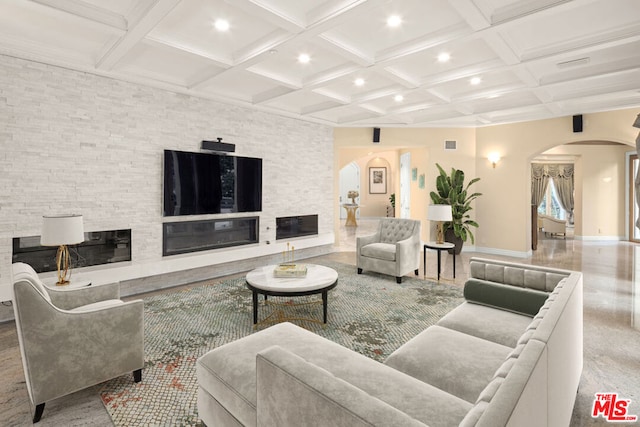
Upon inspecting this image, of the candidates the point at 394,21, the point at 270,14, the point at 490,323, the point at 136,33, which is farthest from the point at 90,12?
the point at 490,323

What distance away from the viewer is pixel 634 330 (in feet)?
10.5

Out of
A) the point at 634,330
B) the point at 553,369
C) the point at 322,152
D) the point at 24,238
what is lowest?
the point at 634,330

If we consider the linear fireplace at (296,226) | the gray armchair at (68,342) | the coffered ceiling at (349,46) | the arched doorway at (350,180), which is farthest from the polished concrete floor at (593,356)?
the arched doorway at (350,180)

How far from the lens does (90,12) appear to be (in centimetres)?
283

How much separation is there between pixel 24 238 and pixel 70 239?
3.63 ft

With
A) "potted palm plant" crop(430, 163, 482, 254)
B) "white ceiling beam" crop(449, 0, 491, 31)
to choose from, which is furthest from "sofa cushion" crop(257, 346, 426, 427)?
"potted palm plant" crop(430, 163, 482, 254)

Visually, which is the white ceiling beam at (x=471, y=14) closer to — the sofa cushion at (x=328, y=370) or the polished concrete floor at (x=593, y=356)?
the sofa cushion at (x=328, y=370)

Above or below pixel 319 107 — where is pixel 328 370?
below

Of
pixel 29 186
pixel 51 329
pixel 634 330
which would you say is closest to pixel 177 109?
pixel 29 186

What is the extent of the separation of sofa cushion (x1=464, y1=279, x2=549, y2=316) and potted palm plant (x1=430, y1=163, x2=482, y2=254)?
178 inches

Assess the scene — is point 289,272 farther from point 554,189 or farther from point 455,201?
point 554,189

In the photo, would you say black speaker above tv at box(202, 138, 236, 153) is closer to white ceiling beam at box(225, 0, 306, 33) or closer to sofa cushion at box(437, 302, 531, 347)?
white ceiling beam at box(225, 0, 306, 33)

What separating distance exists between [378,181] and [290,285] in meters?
12.4

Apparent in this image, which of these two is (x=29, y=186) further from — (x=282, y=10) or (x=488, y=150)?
(x=488, y=150)
